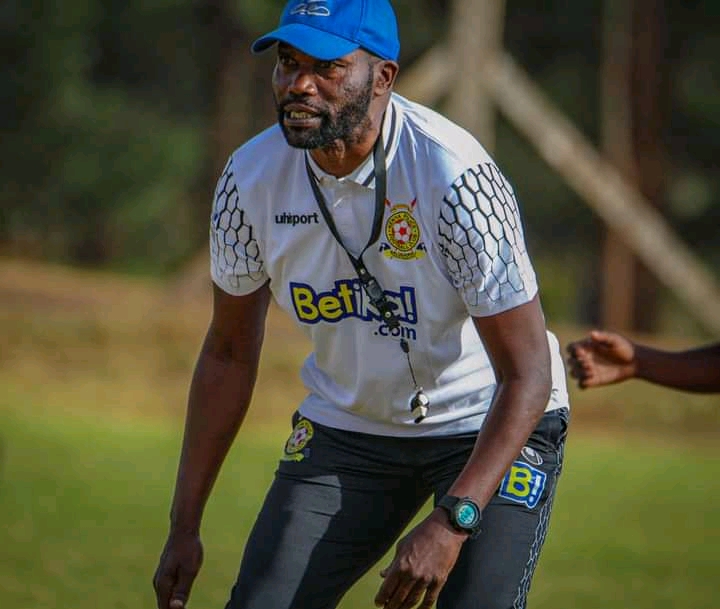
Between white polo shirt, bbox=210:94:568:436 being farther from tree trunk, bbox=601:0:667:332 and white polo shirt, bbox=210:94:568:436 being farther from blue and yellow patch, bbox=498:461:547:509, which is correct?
tree trunk, bbox=601:0:667:332

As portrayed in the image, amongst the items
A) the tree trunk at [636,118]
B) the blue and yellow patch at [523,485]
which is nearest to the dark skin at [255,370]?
the blue and yellow patch at [523,485]

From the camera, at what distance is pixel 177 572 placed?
502 cm

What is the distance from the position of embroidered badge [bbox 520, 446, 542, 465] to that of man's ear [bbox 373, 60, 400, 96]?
3.61 ft

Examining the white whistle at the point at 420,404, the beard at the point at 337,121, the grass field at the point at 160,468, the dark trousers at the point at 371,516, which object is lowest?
the grass field at the point at 160,468

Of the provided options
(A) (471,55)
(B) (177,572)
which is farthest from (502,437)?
(A) (471,55)

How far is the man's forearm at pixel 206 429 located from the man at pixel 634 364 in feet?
4.16

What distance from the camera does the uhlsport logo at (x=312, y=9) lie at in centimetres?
456

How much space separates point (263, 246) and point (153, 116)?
17205mm

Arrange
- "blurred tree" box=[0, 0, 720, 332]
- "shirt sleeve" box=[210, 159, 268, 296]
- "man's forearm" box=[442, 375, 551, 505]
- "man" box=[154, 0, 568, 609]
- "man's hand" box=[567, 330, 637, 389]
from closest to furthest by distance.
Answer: "man's forearm" box=[442, 375, 551, 505] < "man" box=[154, 0, 568, 609] < "shirt sleeve" box=[210, 159, 268, 296] < "man's hand" box=[567, 330, 637, 389] < "blurred tree" box=[0, 0, 720, 332]

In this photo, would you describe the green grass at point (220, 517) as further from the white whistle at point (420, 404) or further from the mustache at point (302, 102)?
the mustache at point (302, 102)

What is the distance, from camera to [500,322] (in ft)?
14.8

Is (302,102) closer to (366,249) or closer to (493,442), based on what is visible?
(366,249)

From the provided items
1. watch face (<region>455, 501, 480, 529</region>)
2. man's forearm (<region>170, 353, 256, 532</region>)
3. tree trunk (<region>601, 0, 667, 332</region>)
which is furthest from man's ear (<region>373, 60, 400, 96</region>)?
tree trunk (<region>601, 0, 667, 332</region>)

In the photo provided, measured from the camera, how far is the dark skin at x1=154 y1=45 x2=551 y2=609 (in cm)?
435
